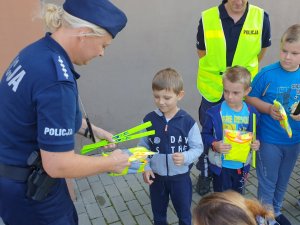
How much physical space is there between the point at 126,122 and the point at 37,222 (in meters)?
2.89

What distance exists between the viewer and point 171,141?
2816mm

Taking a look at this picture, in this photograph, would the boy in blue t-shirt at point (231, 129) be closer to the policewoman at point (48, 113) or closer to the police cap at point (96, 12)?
the policewoman at point (48, 113)

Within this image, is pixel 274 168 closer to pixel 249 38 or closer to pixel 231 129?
pixel 231 129

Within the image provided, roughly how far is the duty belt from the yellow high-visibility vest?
221 cm

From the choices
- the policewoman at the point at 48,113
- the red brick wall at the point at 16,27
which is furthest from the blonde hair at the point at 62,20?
A: the red brick wall at the point at 16,27

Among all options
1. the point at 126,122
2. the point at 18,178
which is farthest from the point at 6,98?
the point at 126,122

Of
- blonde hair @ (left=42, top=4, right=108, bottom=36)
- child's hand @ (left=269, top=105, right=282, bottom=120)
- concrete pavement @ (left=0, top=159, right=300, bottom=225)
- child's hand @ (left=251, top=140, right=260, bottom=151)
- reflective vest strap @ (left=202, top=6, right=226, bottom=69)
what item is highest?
blonde hair @ (left=42, top=4, right=108, bottom=36)

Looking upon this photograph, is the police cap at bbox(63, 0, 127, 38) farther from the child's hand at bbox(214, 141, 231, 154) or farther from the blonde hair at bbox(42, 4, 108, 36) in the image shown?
the child's hand at bbox(214, 141, 231, 154)

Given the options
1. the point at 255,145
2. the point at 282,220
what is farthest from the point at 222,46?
the point at 282,220

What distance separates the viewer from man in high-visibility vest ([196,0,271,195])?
338cm

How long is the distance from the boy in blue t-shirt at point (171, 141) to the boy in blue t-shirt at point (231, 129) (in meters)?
0.21

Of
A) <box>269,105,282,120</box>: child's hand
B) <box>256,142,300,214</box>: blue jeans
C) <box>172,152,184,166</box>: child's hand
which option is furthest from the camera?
<box>256,142,300,214</box>: blue jeans

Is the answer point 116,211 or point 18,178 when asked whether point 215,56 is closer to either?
point 116,211

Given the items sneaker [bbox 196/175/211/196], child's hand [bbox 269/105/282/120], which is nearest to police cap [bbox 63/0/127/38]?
child's hand [bbox 269/105/282/120]
